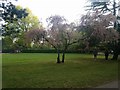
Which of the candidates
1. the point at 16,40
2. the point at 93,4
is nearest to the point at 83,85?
the point at 93,4

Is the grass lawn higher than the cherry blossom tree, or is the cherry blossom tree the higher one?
the cherry blossom tree

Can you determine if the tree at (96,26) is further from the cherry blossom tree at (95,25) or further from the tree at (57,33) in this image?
the tree at (57,33)

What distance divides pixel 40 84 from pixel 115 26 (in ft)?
85.4

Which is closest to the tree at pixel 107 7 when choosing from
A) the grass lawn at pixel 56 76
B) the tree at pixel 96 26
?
the tree at pixel 96 26

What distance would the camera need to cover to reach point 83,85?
12414mm

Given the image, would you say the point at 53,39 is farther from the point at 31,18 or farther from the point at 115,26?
the point at 31,18

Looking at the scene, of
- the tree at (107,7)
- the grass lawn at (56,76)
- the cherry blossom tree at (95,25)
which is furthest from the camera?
the tree at (107,7)

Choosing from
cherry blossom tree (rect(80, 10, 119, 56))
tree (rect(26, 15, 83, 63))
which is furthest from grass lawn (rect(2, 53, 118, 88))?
cherry blossom tree (rect(80, 10, 119, 56))

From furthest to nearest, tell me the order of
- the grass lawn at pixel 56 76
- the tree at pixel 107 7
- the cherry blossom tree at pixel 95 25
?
the tree at pixel 107 7
the cherry blossom tree at pixel 95 25
the grass lawn at pixel 56 76

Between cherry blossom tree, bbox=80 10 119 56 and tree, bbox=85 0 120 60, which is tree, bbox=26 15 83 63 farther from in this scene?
tree, bbox=85 0 120 60

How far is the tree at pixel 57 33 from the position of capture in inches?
1144

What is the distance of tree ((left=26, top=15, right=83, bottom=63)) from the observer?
29.0 metres

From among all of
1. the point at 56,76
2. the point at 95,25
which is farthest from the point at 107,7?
the point at 56,76

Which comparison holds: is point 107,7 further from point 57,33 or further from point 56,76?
point 56,76
